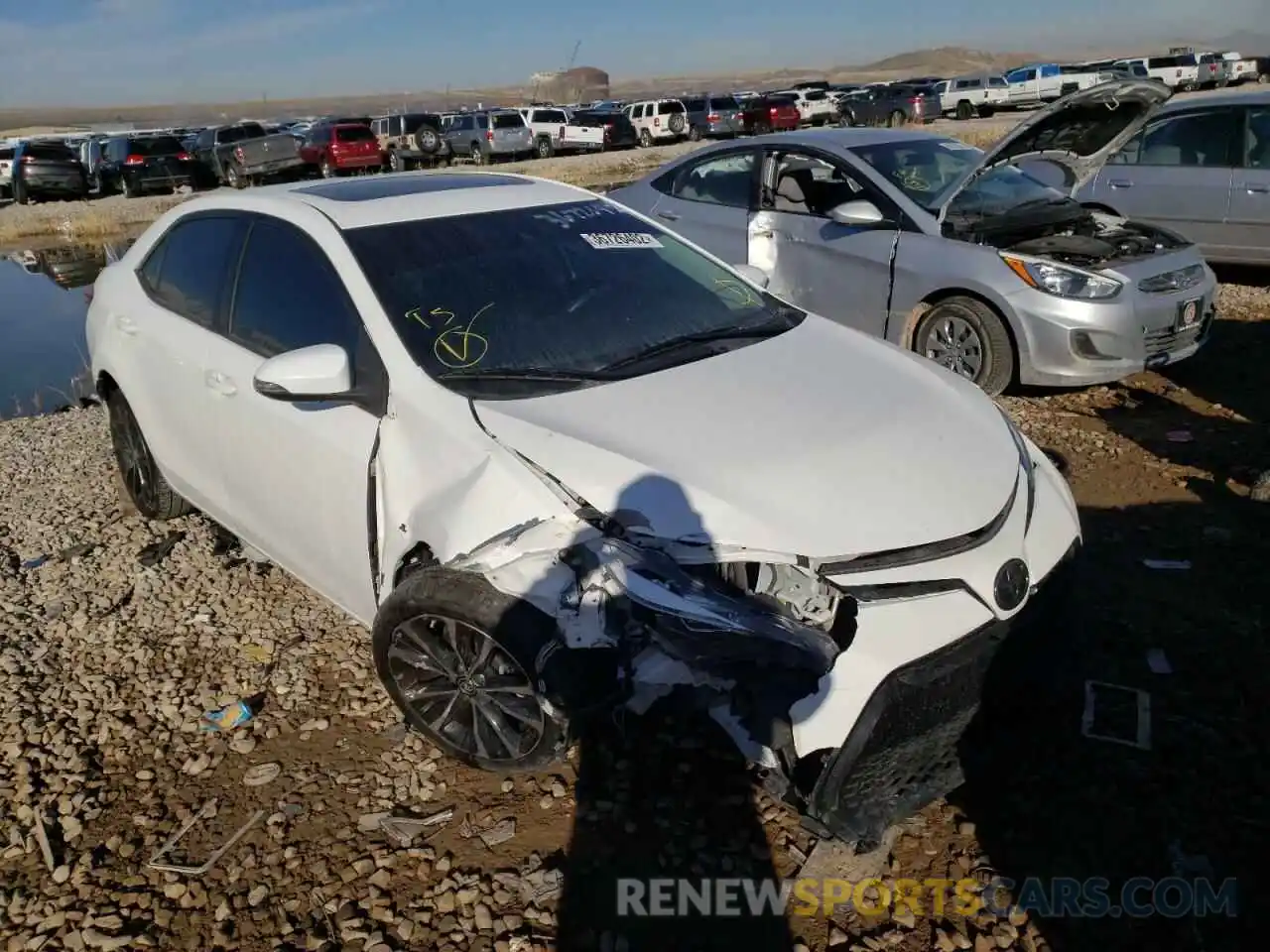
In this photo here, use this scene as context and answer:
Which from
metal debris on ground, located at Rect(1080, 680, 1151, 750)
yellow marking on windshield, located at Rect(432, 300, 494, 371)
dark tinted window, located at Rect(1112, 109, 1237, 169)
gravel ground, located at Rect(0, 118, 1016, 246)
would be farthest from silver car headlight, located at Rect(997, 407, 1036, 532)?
gravel ground, located at Rect(0, 118, 1016, 246)

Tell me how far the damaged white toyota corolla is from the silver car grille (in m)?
3.07

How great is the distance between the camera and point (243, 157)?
2520 centimetres

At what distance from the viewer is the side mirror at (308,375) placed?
2881 mm

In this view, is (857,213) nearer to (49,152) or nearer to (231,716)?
(231,716)

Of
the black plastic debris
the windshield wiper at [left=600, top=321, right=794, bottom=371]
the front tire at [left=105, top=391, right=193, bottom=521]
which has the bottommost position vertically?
the black plastic debris

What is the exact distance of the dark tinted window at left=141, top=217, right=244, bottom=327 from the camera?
3742 millimetres

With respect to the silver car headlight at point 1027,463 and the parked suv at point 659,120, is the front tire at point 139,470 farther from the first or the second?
the parked suv at point 659,120

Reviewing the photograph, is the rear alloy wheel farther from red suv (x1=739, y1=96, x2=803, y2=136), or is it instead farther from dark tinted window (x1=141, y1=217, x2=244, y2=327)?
red suv (x1=739, y1=96, x2=803, y2=136)

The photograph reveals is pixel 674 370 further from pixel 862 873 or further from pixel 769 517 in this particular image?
pixel 862 873

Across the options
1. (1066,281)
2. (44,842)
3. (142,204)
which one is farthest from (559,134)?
(44,842)

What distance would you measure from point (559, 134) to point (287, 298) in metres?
31.1

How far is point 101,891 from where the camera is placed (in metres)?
2.63

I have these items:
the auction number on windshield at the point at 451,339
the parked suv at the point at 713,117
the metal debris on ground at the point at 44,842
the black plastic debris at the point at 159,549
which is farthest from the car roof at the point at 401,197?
the parked suv at the point at 713,117

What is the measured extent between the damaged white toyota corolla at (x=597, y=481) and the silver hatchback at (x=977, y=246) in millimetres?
2459
